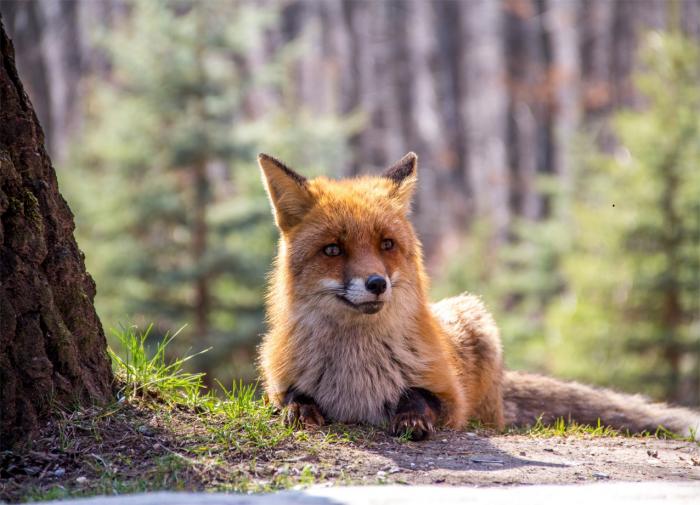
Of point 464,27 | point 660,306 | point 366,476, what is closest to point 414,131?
point 464,27

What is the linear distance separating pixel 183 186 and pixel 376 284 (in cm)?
1139

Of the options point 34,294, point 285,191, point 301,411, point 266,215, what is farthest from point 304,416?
point 266,215

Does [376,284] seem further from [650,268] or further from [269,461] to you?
[650,268]

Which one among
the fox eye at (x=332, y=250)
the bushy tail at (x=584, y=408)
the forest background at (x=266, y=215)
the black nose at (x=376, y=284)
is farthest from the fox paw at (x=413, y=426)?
the forest background at (x=266, y=215)

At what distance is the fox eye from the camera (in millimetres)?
5281

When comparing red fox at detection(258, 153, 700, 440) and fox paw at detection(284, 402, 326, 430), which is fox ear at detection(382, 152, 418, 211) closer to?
red fox at detection(258, 153, 700, 440)

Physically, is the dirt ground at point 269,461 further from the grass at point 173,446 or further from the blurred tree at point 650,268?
the blurred tree at point 650,268

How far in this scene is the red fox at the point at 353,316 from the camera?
5152mm

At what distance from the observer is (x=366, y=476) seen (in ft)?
13.1

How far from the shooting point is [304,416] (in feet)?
16.4

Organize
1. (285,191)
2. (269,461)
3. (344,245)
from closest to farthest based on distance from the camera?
1. (269,461)
2. (344,245)
3. (285,191)

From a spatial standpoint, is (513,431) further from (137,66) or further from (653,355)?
(137,66)

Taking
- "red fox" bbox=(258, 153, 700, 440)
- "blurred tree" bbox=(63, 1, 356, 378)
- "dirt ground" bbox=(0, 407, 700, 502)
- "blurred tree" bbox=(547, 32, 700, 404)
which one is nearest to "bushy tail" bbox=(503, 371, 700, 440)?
"red fox" bbox=(258, 153, 700, 440)

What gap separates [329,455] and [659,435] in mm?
3433
